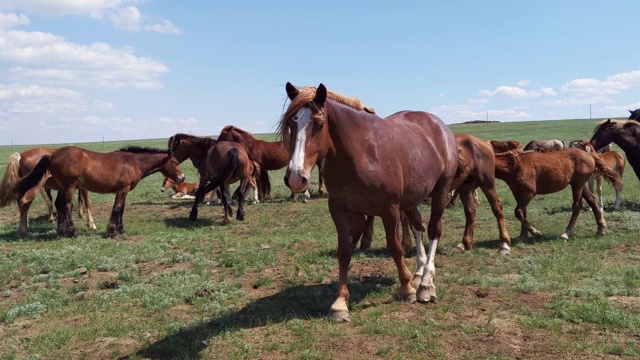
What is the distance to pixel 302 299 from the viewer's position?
612cm

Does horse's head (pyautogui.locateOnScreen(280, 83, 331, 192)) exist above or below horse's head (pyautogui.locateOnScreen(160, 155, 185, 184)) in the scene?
above

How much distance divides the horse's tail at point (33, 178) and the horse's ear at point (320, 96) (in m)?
9.19

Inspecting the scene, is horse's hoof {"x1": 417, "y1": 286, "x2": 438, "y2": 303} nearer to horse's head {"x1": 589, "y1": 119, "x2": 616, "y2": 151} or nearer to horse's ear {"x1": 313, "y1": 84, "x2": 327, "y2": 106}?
horse's ear {"x1": 313, "y1": 84, "x2": 327, "y2": 106}

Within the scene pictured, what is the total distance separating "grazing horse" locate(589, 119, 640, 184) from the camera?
12.6 metres

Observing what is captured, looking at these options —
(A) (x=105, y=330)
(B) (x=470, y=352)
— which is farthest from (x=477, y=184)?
(A) (x=105, y=330)

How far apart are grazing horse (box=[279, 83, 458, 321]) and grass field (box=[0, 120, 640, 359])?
2.28 ft

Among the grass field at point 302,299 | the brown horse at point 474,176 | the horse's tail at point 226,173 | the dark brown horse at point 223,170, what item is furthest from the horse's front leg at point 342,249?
the horse's tail at point 226,173

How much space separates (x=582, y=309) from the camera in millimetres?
5332

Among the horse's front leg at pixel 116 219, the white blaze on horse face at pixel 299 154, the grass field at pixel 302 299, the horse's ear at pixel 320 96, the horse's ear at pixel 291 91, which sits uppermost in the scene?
the horse's ear at pixel 291 91

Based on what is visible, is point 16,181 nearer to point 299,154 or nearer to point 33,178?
point 33,178

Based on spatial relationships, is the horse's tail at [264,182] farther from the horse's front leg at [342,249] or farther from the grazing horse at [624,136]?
the horse's front leg at [342,249]

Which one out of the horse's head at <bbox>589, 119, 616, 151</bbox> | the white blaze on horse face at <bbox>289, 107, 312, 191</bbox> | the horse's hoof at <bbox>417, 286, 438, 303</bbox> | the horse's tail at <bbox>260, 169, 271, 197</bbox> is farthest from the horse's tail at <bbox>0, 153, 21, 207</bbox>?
the horse's head at <bbox>589, 119, 616, 151</bbox>

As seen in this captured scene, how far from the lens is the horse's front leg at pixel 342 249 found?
17.5ft

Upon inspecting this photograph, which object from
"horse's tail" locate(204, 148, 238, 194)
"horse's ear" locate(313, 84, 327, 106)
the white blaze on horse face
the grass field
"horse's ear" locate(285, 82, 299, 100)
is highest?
"horse's ear" locate(285, 82, 299, 100)
